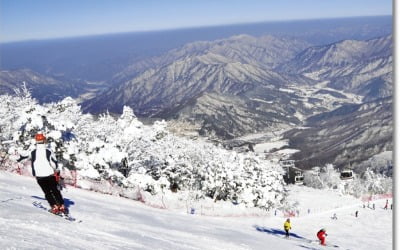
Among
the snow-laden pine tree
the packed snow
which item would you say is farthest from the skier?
the snow-laden pine tree

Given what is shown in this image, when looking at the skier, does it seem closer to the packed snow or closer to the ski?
the packed snow

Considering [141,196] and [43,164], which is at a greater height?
[43,164]

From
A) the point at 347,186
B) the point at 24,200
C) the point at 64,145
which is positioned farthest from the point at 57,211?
the point at 347,186

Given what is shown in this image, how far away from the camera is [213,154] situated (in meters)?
61.4

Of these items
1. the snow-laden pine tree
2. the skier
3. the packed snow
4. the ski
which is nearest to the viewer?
the skier

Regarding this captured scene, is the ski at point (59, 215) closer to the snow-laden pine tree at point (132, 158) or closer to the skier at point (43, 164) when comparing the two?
the skier at point (43, 164)

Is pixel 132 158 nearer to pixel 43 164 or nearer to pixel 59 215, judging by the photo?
pixel 59 215

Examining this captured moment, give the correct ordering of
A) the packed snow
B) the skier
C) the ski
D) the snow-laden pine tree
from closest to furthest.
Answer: the skier
the packed snow
the ski
the snow-laden pine tree

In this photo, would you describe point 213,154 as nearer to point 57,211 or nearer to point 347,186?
point 57,211

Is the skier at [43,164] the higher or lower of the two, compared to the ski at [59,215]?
higher

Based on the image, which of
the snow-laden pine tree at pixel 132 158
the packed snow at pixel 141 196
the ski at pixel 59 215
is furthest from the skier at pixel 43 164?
the snow-laden pine tree at pixel 132 158

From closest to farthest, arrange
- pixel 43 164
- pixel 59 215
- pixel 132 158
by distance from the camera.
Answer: pixel 43 164 < pixel 59 215 < pixel 132 158

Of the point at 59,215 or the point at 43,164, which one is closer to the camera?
the point at 43,164

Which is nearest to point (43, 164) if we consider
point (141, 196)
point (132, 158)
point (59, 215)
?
point (59, 215)
